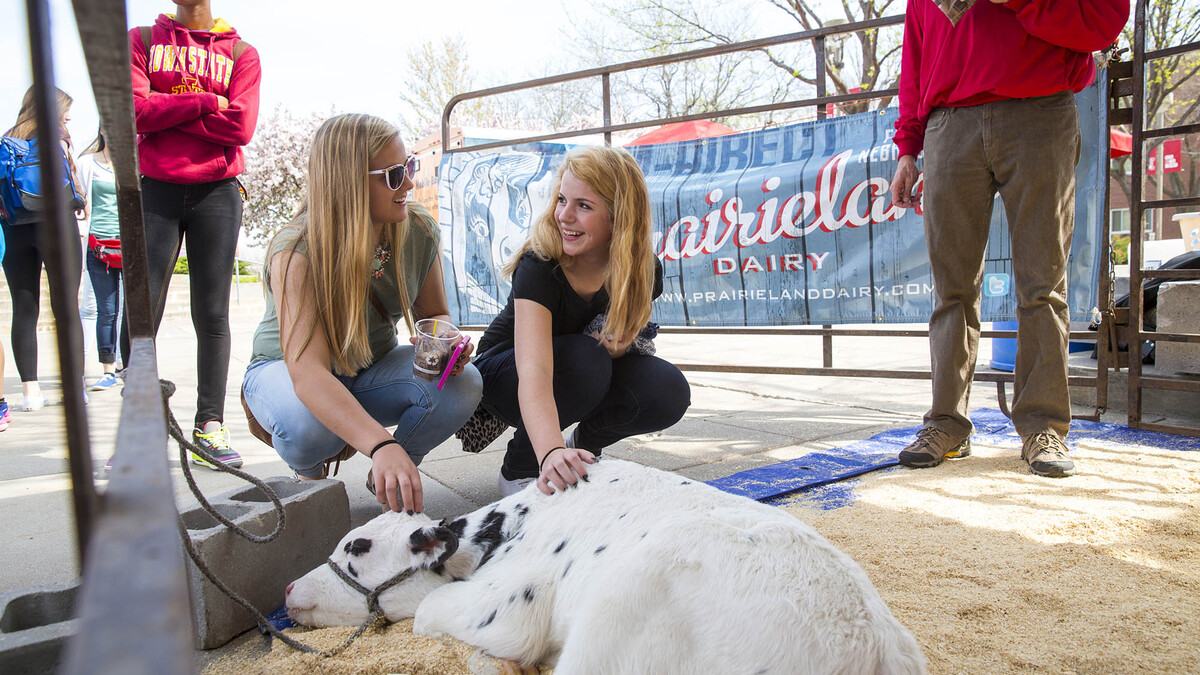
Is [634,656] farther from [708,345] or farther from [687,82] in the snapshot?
[687,82]

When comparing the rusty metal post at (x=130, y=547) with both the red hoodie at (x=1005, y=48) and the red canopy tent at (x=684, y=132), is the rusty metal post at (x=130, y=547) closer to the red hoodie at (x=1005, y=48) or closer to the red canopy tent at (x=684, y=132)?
the red hoodie at (x=1005, y=48)

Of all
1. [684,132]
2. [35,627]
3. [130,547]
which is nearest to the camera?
[130,547]

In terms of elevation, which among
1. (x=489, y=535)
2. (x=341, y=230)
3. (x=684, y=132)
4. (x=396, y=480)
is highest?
(x=684, y=132)

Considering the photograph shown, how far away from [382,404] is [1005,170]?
9.06 feet

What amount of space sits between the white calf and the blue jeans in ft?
2.14

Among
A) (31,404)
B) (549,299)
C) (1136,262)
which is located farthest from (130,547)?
(31,404)

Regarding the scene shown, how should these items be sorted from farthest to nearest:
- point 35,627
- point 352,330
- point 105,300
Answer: point 105,300
point 352,330
point 35,627

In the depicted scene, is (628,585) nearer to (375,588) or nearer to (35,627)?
(375,588)

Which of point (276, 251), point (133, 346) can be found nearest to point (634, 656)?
point (133, 346)

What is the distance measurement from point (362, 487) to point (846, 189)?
3200 mm

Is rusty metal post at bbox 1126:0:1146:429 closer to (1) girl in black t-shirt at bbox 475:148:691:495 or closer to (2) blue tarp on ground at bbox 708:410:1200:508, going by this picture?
(2) blue tarp on ground at bbox 708:410:1200:508

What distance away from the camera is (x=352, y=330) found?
2.51 m

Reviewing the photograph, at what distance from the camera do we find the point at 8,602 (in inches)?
69.9

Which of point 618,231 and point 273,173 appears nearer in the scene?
point 618,231
